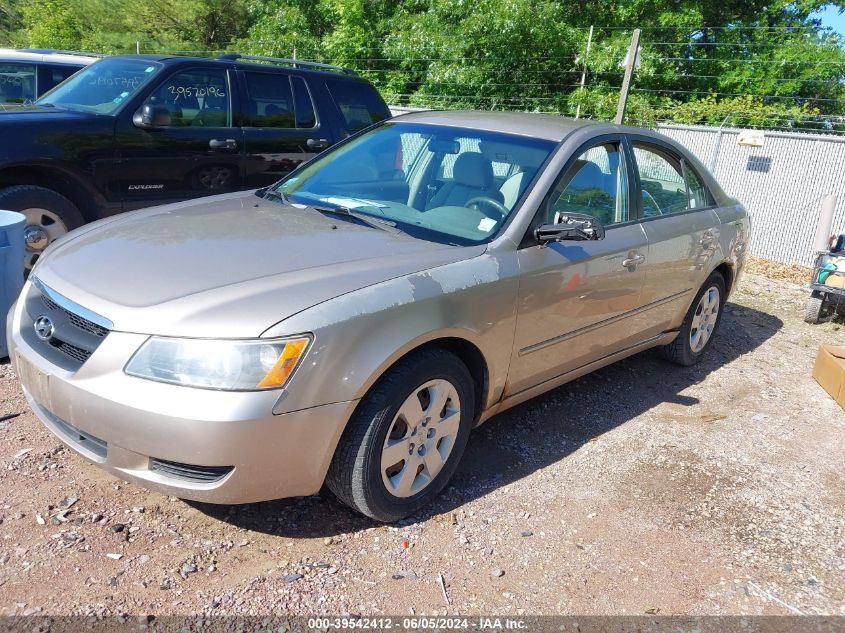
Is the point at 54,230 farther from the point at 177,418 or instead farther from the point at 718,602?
the point at 718,602

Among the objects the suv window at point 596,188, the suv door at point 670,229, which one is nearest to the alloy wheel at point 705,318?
the suv door at point 670,229

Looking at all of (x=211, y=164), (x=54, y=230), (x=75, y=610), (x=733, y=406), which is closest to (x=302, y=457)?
(x=75, y=610)

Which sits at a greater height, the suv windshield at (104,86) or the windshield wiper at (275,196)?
the suv windshield at (104,86)

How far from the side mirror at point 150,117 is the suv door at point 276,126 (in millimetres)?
846

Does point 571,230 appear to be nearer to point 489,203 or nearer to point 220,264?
point 489,203

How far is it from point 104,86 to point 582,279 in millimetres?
4800

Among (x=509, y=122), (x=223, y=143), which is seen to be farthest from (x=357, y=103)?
(x=509, y=122)

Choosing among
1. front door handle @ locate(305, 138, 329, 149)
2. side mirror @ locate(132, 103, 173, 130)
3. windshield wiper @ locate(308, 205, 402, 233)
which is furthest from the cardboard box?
side mirror @ locate(132, 103, 173, 130)

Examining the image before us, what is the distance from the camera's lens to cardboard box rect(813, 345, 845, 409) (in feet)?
16.7

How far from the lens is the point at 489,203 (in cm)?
365

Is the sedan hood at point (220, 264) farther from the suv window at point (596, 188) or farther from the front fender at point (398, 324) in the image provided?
the suv window at point (596, 188)

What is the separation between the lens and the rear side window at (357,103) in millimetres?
7555

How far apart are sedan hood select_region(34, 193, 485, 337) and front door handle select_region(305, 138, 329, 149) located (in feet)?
11.8

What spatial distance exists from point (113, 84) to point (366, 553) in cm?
518
